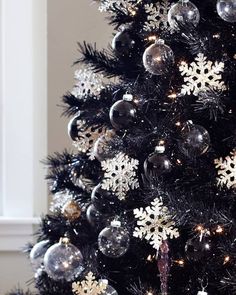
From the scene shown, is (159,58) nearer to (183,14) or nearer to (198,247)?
(183,14)

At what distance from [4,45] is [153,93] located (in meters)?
0.83

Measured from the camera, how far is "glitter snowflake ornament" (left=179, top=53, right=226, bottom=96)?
0.88m

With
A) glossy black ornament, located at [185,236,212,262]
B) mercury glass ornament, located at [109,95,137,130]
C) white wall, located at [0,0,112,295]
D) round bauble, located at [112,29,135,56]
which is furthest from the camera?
white wall, located at [0,0,112,295]

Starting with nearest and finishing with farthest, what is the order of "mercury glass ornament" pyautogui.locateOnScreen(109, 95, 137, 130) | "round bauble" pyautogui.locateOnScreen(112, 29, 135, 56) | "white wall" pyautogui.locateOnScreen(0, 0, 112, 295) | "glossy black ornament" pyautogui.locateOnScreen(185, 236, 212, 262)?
"glossy black ornament" pyautogui.locateOnScreen(185, 236, 212, 262)
"mercury glass ornament" pyautogui.locateOnScreen(109, 95, 137, 130)
"round bauble" pyautogui.locateOnScreen(112, 29, 135, 56)
"white wall" pyautogui.locateOnScreen(0, 0, 112, 295)

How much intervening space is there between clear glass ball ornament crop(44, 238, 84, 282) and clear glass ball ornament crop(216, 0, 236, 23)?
0.50 m

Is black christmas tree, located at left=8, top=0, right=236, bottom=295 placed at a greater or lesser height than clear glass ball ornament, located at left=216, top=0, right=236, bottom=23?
lesser

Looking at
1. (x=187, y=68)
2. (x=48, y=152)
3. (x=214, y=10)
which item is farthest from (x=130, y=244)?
(x=48, y=152)

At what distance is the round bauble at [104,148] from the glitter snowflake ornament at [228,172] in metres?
0.23

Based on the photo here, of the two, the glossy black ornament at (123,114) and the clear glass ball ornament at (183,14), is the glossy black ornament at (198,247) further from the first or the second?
the clear glass ball ornament at (183,14)

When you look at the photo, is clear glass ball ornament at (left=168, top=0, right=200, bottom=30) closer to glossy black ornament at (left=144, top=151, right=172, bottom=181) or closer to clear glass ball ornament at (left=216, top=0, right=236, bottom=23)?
clear glass ball ornament at (left=216, top=0, right=236, bottom=23)

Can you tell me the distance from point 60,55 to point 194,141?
32.6 inches

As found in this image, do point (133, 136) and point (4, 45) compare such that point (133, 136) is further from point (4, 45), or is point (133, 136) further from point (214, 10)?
point (4, 45)

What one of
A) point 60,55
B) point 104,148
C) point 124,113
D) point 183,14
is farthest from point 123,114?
point 60,55

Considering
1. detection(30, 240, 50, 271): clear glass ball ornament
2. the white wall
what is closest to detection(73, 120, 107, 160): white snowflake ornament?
detection(30, 240, 50, 271): clear glass ball ornament
